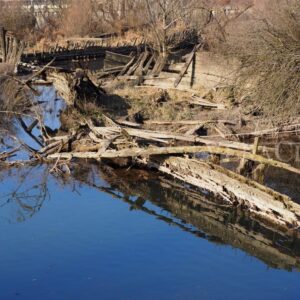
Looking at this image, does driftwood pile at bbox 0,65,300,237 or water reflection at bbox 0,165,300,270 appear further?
driftwood pile at bbox 0,65,300,237

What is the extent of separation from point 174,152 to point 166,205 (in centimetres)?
116

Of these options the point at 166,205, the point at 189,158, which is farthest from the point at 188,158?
the point at 166,205

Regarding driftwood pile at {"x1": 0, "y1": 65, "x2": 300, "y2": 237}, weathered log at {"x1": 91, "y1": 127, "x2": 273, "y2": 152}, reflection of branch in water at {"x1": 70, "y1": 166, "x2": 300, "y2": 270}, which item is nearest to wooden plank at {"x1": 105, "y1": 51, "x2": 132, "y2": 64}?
driftwood pile at {"x1": 0, "y1": 65, "x2": 300, "y2": 237}

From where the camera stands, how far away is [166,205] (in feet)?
37.9

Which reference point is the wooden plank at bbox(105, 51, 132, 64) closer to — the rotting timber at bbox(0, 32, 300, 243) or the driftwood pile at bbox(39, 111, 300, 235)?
the rotting timber at bbox(0, 32, 300, 243)

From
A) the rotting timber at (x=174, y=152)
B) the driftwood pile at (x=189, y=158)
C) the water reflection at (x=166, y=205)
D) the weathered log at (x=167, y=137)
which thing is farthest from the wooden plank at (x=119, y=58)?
the water reflection at (x=166, y=205)

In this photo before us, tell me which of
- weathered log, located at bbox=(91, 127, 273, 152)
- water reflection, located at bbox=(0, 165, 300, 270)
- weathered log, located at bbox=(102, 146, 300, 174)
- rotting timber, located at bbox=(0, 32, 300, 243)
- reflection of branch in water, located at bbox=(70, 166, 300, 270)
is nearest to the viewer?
reflection of branch in water, located at bbox=(70, 166, 300, 270)

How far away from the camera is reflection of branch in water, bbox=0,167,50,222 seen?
11492 millimetres

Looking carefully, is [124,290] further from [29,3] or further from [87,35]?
[29,3]

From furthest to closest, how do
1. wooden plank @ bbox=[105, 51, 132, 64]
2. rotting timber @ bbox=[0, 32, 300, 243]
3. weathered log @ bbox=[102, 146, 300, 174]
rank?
1. wooden plank @ bbox=[105, 51, 132, 64]
2. weathered log @ bbox=[102, 146, 300, 174]
3. rotting timber @ bbox=[0, 32, 300, 243]

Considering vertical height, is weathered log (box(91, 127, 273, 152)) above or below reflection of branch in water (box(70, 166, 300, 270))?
above

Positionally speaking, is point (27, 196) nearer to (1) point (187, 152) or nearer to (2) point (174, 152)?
(2) point (174, 152)

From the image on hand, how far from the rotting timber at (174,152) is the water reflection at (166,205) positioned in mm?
243

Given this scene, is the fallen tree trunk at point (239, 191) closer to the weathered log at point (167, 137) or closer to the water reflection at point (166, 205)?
the water reflection at point (166, 205)
